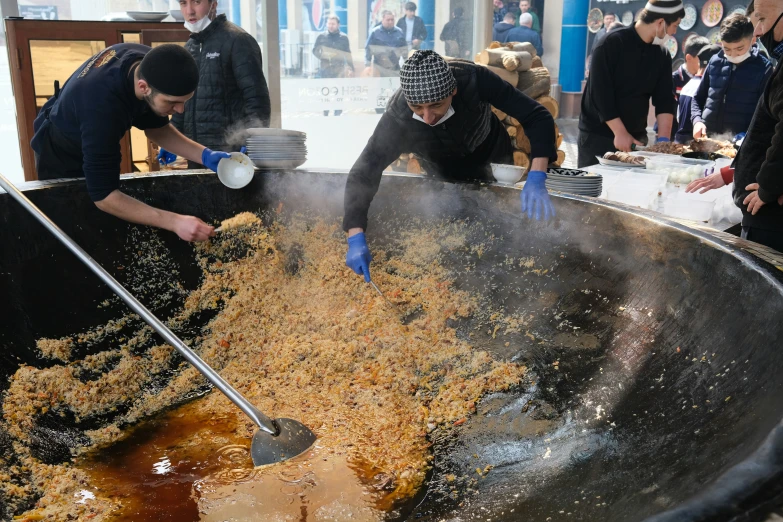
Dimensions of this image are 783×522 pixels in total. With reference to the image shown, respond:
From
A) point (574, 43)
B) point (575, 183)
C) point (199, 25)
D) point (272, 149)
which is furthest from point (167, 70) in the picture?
point (574, 43)

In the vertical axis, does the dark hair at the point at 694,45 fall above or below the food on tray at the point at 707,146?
above

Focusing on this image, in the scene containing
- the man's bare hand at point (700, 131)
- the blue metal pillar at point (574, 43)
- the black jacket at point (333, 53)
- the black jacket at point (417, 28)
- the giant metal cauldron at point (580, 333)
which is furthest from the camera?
the blue metal pillar at point (574, 43)

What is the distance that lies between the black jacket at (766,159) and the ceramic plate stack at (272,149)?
1.91 metres

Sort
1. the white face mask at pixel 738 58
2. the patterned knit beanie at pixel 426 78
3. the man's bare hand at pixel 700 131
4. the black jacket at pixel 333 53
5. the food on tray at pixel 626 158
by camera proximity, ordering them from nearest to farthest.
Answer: the patterned knit beanie at pixel 426 78 < the food on tray at pixel 626 158 < the white face mask at pixel 738 58 < the man's bare hand at pixel 700 131 < the black jacket at pixel 333 53

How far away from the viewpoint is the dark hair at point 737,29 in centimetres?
443

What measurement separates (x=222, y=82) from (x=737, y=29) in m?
3.69

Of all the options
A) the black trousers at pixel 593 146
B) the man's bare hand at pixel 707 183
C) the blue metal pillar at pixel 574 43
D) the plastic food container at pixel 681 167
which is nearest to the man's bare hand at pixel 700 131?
the black trousers at pixel 593 146

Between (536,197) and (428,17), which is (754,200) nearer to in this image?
(536,197)

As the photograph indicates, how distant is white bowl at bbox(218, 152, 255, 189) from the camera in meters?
2.70

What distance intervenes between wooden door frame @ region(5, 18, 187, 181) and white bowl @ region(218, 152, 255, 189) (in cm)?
235

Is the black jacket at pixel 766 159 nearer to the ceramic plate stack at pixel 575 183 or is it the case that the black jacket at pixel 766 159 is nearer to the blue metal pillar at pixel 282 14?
the ceramic plate stack at pixel 575 183

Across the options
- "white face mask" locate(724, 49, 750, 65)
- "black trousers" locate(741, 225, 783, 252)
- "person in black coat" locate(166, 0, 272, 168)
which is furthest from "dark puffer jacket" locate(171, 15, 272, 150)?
"white face mask" locate(724, 49, 750, 65)

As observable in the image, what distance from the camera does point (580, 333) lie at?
208cm

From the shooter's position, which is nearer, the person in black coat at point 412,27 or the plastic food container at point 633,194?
the plastic food container at point 633,194
